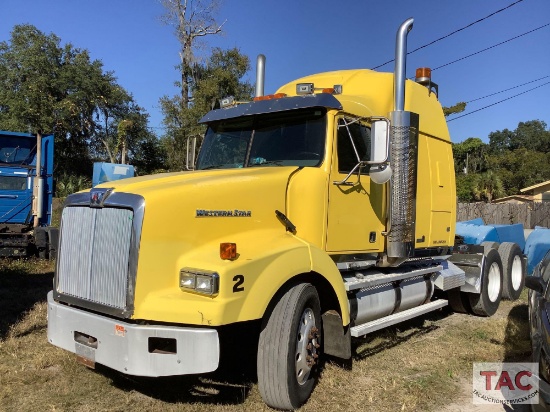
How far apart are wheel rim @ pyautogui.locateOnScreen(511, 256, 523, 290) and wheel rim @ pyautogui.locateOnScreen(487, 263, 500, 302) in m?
0.94

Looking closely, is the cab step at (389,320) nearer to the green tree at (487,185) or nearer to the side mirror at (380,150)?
the side mirror at (380,150)

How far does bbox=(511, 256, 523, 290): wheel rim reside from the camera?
9422 millimetres

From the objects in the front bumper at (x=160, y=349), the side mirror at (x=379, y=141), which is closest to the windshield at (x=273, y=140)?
the side mirror at (x=379, y=141)

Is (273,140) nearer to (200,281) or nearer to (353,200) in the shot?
(353,200)

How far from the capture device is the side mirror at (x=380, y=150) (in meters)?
4.79

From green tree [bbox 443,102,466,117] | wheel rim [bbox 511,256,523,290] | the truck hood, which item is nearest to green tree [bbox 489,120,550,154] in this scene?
green tree [bbox 443,102,466,117]

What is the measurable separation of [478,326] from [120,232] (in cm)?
582

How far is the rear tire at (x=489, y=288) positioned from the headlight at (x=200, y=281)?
19.0ft

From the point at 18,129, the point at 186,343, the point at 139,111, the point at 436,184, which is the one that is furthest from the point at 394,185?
the point at 139,111

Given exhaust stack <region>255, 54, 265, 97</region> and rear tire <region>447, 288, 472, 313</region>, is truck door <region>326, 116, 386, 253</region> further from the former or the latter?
rear tire <region>447, 288, 472, 313</region>

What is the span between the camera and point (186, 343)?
3545 millimetres

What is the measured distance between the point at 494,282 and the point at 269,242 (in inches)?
234

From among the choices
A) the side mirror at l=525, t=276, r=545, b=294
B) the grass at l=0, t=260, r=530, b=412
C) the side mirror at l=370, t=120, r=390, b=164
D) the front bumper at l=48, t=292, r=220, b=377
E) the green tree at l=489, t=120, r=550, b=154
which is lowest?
the grass at l=0, t=260, r=530, b=412

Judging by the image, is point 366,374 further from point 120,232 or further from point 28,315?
point 28,315
